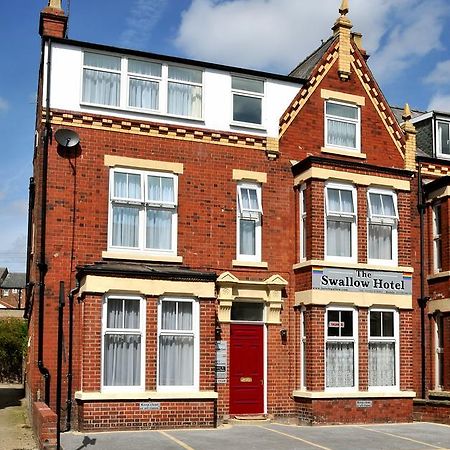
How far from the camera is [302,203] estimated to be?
18609mm

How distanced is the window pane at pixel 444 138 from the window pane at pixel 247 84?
6409 mm

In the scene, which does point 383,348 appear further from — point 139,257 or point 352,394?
point 139,257

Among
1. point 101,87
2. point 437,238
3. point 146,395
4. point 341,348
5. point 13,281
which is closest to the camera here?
point 146,395

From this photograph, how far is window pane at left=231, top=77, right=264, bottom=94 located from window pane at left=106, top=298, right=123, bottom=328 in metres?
6.46

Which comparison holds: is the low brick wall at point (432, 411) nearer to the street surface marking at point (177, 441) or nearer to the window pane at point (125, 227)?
the street surface marking at point (177, 441)

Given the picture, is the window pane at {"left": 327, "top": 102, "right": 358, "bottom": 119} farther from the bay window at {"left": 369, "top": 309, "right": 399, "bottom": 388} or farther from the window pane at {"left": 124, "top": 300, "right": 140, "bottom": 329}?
the window pane at {"left": 124, "top": 300, "right": 140, "bottom": 329}

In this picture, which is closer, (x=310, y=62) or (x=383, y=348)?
(x=383, y=348)

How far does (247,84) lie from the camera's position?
18.9m

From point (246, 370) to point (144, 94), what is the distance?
23.6 feet

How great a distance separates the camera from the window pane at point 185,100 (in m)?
18.1

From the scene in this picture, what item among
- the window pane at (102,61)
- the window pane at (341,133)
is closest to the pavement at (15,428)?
the window pane at (102,61)

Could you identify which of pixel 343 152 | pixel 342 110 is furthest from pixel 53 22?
pixel 343 152

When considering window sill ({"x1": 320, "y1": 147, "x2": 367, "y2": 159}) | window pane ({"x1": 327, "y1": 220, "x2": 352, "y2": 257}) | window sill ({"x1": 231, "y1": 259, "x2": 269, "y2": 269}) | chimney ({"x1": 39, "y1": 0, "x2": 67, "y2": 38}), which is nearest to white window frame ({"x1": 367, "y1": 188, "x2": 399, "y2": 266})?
window pane ({"x1": 327, "y1": 220, "x2": 352, "y2": 257})

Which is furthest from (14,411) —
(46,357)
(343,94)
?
(343,94)
